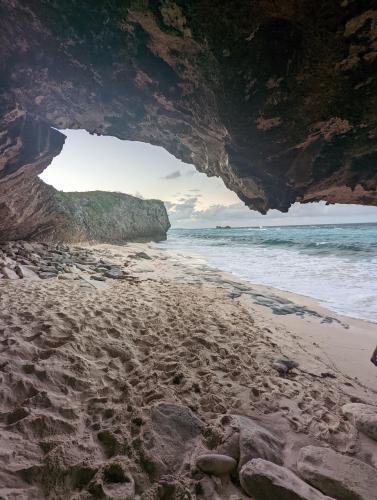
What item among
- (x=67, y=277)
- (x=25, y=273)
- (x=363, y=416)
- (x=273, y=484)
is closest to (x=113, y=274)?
(x=67, y=277)

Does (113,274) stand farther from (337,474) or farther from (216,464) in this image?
(337,474)

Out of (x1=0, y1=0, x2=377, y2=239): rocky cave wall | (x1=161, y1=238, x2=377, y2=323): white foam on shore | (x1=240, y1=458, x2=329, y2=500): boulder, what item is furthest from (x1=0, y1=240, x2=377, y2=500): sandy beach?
(x1=0, y1=0, x2=377, y2=239): rocky cave wall

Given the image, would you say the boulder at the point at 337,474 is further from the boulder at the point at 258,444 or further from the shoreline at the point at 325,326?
the shoreline at the point at 325,326

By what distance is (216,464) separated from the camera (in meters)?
1.79

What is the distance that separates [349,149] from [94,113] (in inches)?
214

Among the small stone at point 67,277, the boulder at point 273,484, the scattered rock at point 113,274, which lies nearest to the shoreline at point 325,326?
the boulder at point 273,484

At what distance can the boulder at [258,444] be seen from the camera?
1.87 m

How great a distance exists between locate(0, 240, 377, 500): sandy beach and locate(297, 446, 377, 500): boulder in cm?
8

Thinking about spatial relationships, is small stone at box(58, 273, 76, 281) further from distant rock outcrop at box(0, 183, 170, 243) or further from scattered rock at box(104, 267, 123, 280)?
distant rock outcrop at box(0, 183, 170, 243)

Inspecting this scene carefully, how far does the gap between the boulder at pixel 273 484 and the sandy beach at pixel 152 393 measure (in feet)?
0.39

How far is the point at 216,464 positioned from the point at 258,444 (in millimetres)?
359

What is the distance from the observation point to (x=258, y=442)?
6.40ft

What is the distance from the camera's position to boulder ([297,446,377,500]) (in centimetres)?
161

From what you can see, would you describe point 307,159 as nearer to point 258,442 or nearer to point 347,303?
point 258,442
